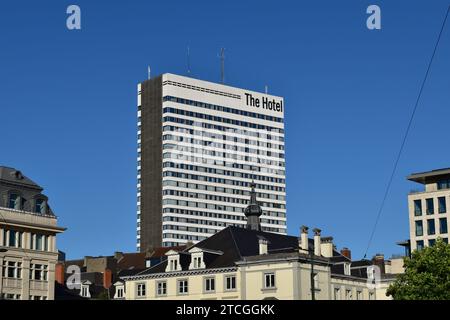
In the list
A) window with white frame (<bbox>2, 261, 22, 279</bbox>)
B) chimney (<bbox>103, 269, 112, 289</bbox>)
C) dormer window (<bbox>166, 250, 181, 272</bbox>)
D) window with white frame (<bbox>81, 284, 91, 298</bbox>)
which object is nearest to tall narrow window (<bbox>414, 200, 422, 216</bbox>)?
chimney (<bbox>103, 269, 112, 289</bbox>)

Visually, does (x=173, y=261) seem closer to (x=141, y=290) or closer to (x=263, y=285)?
(x=141, y=290)

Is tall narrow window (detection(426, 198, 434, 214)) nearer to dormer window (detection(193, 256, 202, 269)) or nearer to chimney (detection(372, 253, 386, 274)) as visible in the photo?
chimney (detection(372, 253, 386, 274))

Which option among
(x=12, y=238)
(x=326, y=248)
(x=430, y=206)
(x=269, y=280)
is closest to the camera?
(x=12, y=238)

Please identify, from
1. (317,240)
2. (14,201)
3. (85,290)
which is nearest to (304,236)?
(317,240)

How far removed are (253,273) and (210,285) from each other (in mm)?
5968

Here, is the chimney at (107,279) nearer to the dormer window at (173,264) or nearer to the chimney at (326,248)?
the dormer window at (173,264)

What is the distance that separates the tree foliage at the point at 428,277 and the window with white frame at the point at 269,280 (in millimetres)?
25416

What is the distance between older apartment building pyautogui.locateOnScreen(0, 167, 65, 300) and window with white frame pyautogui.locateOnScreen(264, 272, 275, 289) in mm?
25391

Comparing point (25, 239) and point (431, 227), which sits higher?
point (431, 227)

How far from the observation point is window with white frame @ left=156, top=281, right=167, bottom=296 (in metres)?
114

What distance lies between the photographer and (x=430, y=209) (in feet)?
497

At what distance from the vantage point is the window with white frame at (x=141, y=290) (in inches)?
4595
